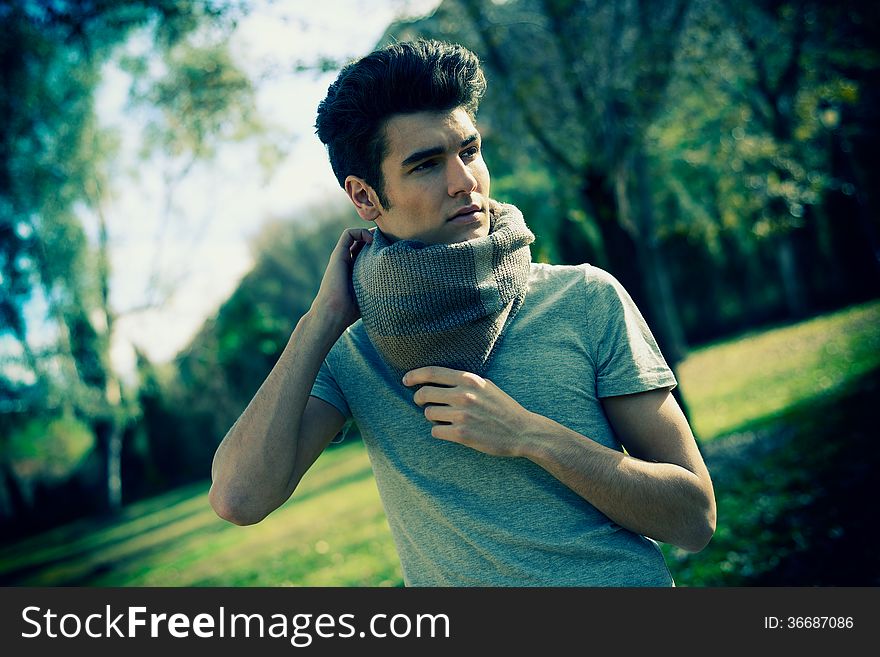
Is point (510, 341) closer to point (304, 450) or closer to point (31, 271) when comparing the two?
point (304, 450)

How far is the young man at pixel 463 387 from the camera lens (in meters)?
1.45

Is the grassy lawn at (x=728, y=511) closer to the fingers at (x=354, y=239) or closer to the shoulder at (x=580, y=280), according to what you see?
the shoulder at (x=580, y=280)

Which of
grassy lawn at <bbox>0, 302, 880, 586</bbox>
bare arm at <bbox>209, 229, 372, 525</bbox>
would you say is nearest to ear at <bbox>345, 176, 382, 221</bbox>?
bare arm at <bbox>209, 229, 372, 525</bbox>

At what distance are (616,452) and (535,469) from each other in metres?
0.19

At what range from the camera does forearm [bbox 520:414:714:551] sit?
4.58 ft

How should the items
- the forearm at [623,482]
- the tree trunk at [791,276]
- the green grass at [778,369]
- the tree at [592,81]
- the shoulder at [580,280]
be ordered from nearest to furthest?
1. the forearm at [623,482]
2. the shoulder at [580,280]
3. the tree at [592,81]
4. the green grass at [778,369]
5. the tree trunk at [791,276]

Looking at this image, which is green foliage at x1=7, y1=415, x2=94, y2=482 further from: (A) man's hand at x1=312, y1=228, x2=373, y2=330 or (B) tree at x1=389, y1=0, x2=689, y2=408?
(A) man's hand at x1=312, y1=228, x2=373, y2=330

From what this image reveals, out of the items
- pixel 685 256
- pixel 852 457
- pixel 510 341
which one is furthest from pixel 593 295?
pixel 685 256

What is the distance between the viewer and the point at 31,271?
43.9ft

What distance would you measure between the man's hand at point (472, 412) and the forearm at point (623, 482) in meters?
0.04

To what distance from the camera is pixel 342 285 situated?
169 cm

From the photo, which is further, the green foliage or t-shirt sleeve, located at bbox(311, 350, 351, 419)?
the green foliage

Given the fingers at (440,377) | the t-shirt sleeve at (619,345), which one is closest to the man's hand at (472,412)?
the fingers at (440,377)

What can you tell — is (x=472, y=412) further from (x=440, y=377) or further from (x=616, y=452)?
(x=616, y=452)
